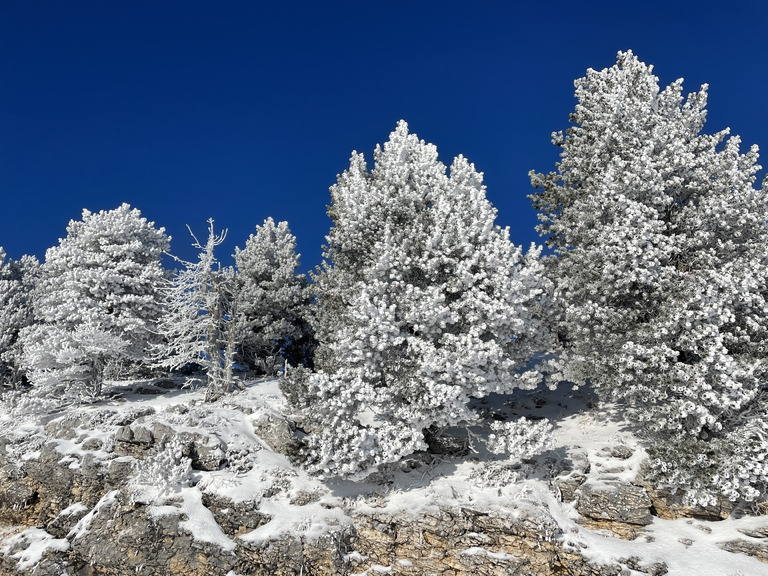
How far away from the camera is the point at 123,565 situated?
16.0 metres

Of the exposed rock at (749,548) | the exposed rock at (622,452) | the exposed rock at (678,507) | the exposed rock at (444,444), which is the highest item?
the exposed rock at (444,444)

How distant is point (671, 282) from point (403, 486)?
1165 centimetres

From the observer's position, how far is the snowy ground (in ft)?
48.2

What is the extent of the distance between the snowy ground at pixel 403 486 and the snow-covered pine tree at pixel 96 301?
12.6ft

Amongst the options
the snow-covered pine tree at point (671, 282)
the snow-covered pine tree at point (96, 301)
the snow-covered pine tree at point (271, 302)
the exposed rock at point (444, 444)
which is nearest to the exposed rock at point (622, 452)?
the snow-covered pine tree at point (671, 282)

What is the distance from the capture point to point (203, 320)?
85.7 ft

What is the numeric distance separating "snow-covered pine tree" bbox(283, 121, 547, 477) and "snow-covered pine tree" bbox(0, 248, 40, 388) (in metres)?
22.0

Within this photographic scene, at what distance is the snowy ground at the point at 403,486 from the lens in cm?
1470

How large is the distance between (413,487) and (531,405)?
8433 mm

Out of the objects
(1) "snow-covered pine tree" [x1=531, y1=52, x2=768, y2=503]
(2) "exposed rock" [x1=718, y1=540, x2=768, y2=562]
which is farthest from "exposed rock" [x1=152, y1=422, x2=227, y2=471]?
(2) "exposed rock" [x1=718, y1=540, x2=768, y2=562]

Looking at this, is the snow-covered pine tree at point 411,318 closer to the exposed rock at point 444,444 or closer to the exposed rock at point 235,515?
the exposed rock at point 444,444

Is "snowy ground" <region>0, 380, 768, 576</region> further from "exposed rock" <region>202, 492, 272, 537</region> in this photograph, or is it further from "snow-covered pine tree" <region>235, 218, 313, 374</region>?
"snow-covered pine tree" <region>235, 218, 313, 374</region>

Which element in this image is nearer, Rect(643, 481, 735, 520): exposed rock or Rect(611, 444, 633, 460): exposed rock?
Rect(643, 481, 735, 520): exposed rock

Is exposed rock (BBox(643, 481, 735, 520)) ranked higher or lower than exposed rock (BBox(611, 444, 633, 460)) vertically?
lower
